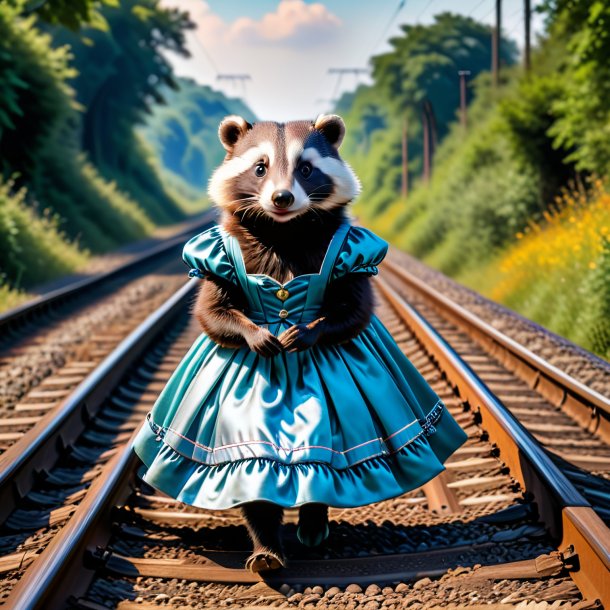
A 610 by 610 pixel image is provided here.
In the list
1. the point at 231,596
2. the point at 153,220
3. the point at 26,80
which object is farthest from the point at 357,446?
the point at 153,220

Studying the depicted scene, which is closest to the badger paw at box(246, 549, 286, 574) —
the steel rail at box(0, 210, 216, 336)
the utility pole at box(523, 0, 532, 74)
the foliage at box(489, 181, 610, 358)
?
the foliage at box(489, 181, 610, 358)

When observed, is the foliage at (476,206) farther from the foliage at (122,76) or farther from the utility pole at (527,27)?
the foliage at (122,76)

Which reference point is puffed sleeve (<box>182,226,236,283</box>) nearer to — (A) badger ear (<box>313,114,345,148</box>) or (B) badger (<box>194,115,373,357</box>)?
(B) badger (<box>194,115,373,357</box>)

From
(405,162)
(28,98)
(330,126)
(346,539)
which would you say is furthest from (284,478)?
(405,162)

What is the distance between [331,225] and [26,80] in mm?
15777

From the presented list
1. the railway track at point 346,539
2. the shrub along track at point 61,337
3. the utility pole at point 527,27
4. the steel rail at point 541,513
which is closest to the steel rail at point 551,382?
the railway track at point 346,539

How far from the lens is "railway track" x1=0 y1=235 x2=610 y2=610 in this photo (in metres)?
3.06

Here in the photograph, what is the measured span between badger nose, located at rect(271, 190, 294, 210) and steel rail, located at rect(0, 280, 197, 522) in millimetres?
2021

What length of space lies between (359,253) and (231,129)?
76cm

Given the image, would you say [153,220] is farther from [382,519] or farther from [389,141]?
[382,519]

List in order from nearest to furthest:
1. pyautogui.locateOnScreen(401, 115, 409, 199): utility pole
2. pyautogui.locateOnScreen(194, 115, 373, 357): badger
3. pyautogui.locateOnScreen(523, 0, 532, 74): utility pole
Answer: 1. pyautogui.locateOnScreen(194, 115, 373, 357): badger
2. pyautogui.locateOnScreen(523, 0, 532, 74): utility pole
3. pyautogui.locateOnScreen(401, 115, 409, 199): utility pole

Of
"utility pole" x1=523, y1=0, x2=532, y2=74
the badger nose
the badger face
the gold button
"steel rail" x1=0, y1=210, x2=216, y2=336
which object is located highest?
"utility pole" x1=523, y1=0, x2=532, y2=74

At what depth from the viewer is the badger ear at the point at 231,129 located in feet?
11.4

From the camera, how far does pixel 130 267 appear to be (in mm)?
17016
